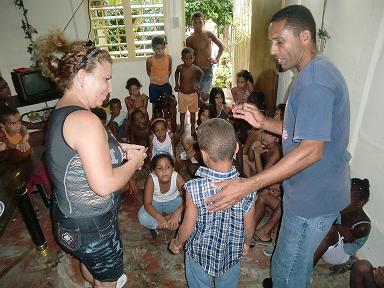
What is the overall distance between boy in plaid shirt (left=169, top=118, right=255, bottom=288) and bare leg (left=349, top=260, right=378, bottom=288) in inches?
44.3

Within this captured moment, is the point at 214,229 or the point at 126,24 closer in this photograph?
the point at 214,229

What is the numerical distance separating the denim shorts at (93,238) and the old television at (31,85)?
147 inches

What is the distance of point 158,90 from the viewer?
6250 mm

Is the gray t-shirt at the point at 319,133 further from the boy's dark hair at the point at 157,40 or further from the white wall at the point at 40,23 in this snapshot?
the white wall at the point at 40,23

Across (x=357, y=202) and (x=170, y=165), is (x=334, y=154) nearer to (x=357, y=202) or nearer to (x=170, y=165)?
(x=357, y=202)

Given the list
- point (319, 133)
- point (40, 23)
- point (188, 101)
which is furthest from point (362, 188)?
point (40, 23)

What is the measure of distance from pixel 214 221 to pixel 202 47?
5386mm

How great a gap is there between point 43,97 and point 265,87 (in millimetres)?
3991

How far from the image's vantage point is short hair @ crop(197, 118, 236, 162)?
1691 millimetres

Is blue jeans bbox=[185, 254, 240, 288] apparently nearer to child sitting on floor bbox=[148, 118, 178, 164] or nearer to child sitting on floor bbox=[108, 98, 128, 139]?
child sitting on floor bbox=[148, 118, 178, 164]

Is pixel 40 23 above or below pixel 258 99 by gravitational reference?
above

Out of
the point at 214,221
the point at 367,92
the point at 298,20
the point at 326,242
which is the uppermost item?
the point at 298,20

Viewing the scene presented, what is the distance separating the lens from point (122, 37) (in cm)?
631

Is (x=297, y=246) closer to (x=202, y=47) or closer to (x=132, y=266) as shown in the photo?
(x=132, y=266)
